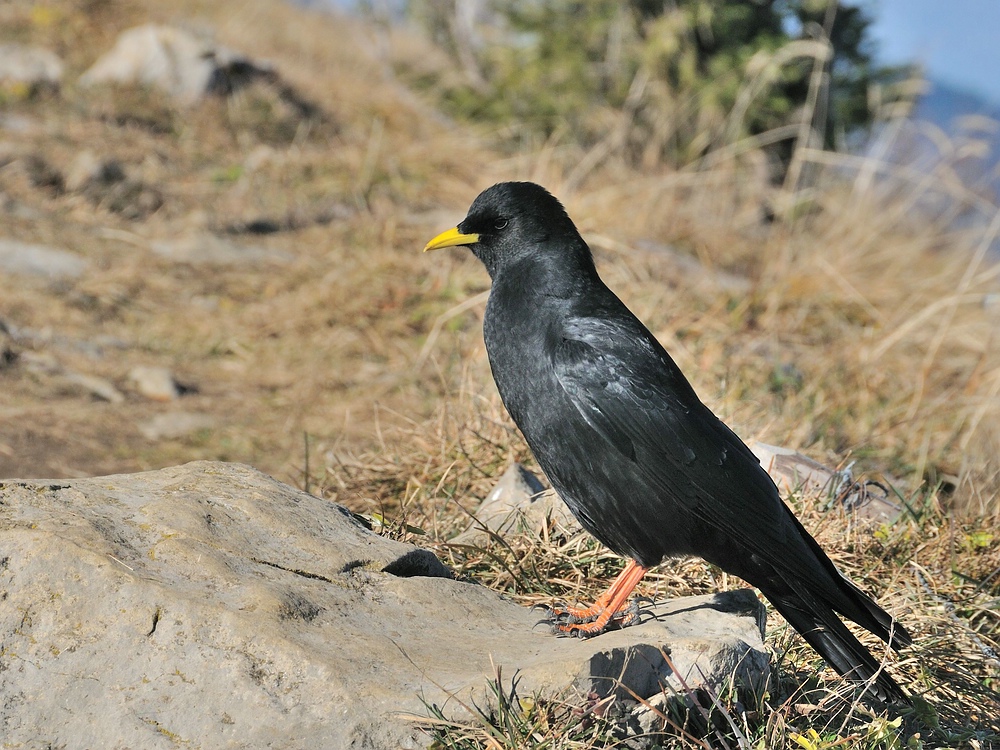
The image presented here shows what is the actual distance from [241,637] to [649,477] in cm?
129

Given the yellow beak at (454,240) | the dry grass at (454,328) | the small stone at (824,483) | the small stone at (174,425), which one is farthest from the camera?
the small stone at (174,425)

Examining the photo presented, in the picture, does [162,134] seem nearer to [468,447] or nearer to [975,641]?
[468,447]

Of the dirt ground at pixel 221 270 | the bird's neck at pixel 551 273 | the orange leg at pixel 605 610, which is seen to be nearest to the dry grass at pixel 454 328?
the dirt ground at pixel 221 270

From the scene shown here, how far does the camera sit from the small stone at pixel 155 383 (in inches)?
219

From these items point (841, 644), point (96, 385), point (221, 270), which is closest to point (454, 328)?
point (221, 270)

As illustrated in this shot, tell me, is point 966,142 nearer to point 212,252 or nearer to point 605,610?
point 605,610

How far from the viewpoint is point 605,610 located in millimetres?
2910

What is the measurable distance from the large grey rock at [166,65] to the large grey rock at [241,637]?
7300 millimetres

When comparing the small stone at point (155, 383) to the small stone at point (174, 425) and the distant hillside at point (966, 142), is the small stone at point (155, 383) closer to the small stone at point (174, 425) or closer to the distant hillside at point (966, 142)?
the small stone at point (174, 425)

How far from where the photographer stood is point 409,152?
9000mm

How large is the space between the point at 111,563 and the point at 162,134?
23.8ft

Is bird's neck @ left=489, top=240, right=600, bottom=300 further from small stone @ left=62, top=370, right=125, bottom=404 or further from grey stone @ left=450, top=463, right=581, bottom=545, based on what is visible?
small stone @ left=62, top=370, right=125, bottom=404

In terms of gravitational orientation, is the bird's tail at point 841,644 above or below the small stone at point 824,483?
above

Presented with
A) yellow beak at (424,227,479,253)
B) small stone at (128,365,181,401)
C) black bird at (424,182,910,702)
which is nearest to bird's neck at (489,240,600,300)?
black bird at (424,182,910,702)
